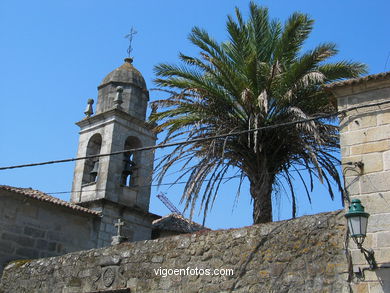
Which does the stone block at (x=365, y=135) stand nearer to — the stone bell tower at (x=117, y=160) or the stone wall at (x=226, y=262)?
the stone wall at (x=226, y=262)

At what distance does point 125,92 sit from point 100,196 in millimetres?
4735

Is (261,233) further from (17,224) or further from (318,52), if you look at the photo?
(17,224)

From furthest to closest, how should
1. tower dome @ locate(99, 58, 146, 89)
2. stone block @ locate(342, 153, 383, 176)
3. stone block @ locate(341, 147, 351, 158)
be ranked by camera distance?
tower dome @ locate(99, 58, 146, 89) → stone block @ locate(341, 147, 351, 158) → stone block @ locate(342, 153, 383, 176)

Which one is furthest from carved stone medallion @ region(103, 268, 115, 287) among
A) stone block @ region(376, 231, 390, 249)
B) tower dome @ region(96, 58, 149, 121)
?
tower dome @ region(96, 58, 149, 121)

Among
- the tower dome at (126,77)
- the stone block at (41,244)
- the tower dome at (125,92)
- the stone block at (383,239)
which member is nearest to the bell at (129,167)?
the tower dome at (125,92)

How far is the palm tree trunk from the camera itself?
1077 cm

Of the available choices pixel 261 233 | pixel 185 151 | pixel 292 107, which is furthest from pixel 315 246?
pixel 185 151

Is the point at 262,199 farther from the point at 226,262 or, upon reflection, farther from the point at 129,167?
the point at 129,167

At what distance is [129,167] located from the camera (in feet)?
69.7

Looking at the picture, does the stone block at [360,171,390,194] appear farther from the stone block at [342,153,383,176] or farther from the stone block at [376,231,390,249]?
the stone block at [376,231,390,249]

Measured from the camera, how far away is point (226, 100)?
462 inches

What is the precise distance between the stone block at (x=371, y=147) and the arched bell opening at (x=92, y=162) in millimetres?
14089

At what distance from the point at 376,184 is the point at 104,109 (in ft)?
52.1

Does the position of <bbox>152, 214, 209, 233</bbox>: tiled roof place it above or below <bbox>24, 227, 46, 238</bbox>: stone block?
above
